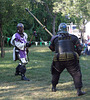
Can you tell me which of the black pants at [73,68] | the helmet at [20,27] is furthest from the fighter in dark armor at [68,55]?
the helmet at [20,27]

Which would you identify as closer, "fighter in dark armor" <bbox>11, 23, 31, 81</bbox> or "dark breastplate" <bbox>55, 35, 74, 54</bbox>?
"dark breastplate" <bbox>55, 35, 74, 54</bbox>

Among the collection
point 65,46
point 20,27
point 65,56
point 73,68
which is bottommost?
point 73,68

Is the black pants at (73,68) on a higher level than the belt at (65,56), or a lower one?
lower

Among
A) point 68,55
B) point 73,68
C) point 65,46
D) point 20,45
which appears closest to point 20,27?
point 20,45

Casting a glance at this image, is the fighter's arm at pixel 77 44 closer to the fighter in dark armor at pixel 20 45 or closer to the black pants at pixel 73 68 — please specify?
the black pants at pixel 73 68

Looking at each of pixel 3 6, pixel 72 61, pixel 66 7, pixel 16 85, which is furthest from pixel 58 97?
pixel 66 7

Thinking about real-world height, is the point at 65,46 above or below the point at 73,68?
above

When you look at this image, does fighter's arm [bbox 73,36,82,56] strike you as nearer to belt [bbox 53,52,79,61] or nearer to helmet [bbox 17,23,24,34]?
belt [bbox 53,52,79,61]

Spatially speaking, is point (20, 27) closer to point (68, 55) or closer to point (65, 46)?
point (65, 46)

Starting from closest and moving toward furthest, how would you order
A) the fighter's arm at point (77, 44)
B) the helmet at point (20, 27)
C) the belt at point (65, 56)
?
the belt at point (65, 56) → the fighter's arm at point (77, 44) → the helmet at point (20, 27)

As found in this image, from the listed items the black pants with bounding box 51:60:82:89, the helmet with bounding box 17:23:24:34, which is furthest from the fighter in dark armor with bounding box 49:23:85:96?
the helmet with bounding box 17:23:24:34

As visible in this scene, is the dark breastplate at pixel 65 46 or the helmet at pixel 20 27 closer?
the dark breastplate at pixel 65 46

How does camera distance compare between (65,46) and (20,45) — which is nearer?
(65,46)

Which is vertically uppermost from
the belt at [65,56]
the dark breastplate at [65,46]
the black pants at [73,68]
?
the dark breastplate at [65,46]
